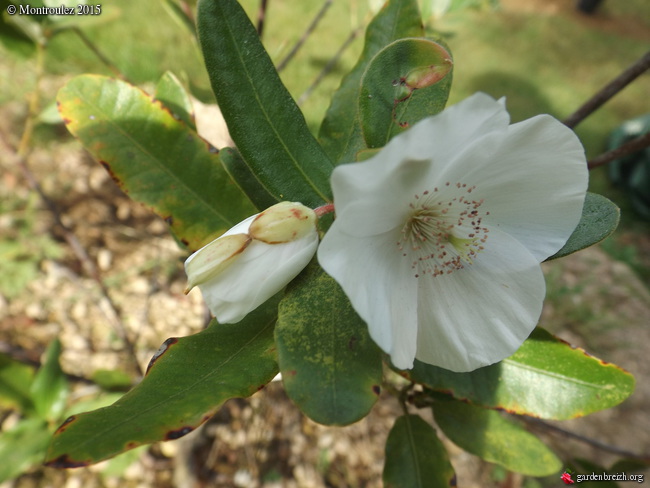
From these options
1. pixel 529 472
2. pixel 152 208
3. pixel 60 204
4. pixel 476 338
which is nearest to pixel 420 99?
pixel 476 338

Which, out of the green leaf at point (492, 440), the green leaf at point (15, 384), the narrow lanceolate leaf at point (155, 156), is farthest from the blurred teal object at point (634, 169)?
the green leaf at point (15, 384)

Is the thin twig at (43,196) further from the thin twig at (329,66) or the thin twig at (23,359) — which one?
the thin twig at (329,66)

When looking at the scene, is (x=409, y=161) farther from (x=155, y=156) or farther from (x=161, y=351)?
(x=155, y=156)

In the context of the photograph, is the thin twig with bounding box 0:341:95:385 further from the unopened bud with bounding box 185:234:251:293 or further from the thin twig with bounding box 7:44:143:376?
the unopened bud with bounding box 185:234:251:293

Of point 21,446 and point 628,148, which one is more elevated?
point 628,148

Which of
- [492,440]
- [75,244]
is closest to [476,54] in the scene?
[75,244]

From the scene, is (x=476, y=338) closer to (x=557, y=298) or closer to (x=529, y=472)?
(x=529, y=472)
